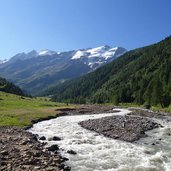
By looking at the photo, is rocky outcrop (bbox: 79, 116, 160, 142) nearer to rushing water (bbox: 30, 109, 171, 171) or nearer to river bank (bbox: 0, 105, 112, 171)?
rushing water (bbox: 30, 109, 171, 171)

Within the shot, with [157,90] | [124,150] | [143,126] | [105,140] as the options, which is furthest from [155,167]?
[157,90]

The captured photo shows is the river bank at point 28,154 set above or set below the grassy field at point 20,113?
below

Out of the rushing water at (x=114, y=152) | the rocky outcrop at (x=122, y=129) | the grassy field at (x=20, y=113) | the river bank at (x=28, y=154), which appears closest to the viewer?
the river bank at (x=28, y=154)

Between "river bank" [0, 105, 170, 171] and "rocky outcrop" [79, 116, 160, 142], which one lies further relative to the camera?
"rocky outcrop" [79, 116, 160, 142]

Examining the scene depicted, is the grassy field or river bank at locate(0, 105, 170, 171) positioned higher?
the grassy field

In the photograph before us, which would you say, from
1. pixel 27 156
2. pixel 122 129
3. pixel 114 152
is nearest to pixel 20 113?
pixel 122 129

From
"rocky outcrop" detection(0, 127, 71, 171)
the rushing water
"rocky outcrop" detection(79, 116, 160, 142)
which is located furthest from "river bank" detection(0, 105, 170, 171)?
"rocky outcrop" detection(79, 116, 160, 142)

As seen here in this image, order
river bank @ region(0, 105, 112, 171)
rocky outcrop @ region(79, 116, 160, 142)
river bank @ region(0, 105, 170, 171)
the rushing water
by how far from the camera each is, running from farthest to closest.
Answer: rocky outcrop @ region(79, 116, 160, 142), the rushing water, river bank @ region(0, 105, 170, 171), river bank @ region(0, 105, 112, 171)

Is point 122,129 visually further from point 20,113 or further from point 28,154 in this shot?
point 20,113

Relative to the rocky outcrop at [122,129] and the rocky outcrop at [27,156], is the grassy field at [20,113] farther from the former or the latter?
the rocky outcrop at [27,156]

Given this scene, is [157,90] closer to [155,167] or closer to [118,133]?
[118,133]

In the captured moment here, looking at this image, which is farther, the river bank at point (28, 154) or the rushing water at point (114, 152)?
the rushing water at point (114, 152)

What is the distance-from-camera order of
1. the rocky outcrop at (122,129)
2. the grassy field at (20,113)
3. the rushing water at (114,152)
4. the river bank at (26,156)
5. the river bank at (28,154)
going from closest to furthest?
the river bank at (26,156), the river bank at (28,154), the rushing water at (114,152), the rocky outcrop at (122,129), the grassy field at (20,113)

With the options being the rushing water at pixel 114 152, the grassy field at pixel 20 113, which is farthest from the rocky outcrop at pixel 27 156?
the grassy field at pixel 20 113
